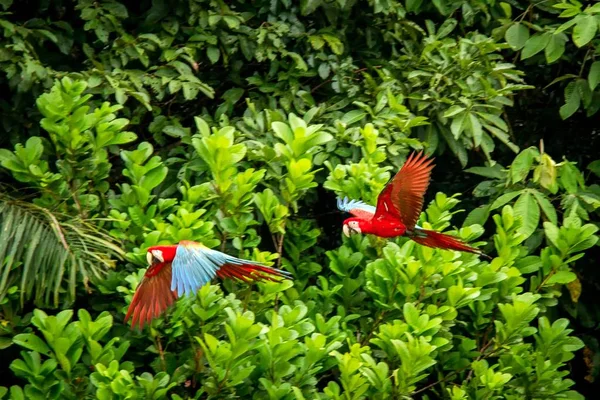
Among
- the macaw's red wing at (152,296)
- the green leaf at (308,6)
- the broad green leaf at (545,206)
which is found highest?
the green leaf at (308,6)

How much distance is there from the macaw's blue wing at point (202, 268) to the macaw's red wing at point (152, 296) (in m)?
0.07

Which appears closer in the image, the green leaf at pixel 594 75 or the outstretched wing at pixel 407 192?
the outstretched wing at pixel 407 192

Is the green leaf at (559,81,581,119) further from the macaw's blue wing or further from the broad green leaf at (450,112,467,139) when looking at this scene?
the macaw's blue wing

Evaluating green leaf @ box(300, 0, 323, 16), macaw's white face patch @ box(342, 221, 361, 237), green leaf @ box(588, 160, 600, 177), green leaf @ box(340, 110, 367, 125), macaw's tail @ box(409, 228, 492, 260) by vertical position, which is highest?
green leaf @ box(300, 0, 323, 16)

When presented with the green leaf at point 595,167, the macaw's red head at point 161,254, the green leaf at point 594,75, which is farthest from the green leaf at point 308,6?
the macaw's red head at point 161,254

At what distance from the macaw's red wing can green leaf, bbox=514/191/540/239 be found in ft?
5.22

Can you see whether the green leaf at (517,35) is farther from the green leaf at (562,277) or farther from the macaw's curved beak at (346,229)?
the macaw's curved beak at (346,229)

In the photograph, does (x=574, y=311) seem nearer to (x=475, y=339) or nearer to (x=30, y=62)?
(x=475, y=339)

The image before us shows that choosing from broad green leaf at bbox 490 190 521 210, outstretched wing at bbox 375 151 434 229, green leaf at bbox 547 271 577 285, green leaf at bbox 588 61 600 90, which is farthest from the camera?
green leaf at bbox 588 61 600 90

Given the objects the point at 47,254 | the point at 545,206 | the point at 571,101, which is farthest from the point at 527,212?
the point at 47,254

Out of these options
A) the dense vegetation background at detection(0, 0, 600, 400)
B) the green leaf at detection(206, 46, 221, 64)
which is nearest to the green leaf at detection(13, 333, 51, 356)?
the dense vegetation background at detection(0, 0, 600, 400)

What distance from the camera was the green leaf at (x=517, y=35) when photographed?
16.3 feet

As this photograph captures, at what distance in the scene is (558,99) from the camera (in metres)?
5.72

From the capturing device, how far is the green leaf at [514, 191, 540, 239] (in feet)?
14.6
